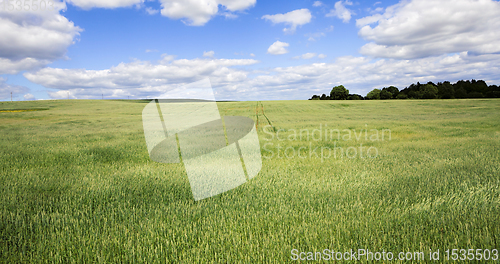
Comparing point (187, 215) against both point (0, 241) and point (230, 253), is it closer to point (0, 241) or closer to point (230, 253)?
point (230, 253)

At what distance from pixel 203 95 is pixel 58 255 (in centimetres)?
295

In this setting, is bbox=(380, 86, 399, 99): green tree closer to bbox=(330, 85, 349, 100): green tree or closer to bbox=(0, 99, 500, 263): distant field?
bbox=(330, 85, 349, 100): green tree

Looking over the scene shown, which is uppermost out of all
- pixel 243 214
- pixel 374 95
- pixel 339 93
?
pixel 339 93

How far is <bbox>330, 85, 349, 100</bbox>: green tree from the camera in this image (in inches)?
4638

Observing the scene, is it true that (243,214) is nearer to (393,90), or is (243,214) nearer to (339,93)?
(339,93)

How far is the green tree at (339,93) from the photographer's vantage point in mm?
117812

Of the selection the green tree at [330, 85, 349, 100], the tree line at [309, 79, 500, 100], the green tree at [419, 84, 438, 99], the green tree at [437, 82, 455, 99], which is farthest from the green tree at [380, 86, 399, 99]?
the green tree at [330, 85, 349, 100]

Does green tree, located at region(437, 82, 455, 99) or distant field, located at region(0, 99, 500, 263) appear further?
green tree, located at region(437, 82, 455, 99)

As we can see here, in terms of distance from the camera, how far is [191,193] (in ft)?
16.5

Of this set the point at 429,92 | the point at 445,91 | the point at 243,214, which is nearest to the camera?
the point at 243,214

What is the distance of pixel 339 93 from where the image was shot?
118 meters

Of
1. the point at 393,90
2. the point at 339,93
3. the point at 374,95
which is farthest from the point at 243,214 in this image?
the point at 374,95

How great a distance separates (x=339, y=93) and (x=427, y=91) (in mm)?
34879

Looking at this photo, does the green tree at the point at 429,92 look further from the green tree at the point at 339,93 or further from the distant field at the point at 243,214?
→ the distant field at the point at 243,214
